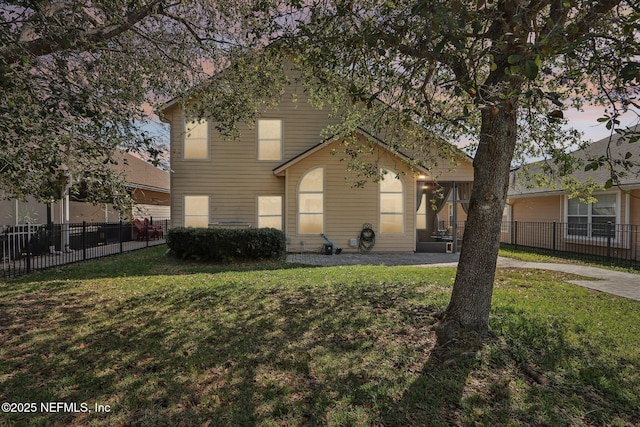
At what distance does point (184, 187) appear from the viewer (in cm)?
1397

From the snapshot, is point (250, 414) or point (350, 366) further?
point (350, 366)

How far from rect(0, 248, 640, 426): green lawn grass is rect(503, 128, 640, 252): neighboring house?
7751mm

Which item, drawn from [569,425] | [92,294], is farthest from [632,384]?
[92,294]

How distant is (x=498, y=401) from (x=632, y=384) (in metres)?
1.57

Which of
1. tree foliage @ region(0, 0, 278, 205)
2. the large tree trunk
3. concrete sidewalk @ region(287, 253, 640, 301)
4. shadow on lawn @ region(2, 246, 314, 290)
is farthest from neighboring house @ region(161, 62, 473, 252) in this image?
the large tree trunk

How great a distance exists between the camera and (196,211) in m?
14.1

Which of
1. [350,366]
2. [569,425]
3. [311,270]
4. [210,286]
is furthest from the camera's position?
[311,270]

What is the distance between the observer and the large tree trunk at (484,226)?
4.23 meters

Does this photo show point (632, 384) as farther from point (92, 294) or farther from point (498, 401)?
point (92, 294)

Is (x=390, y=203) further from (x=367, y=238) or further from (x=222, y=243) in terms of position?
(x=222, y=243)

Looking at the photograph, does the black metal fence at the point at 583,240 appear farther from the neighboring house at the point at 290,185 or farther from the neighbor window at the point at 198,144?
the neighbor window at the point at 198,144

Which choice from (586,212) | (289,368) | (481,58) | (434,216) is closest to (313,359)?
(289,368)

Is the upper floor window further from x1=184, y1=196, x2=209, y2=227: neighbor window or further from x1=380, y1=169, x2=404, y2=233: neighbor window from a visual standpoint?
x1=380, y1=169, x2=404, y2=233: neighbor window

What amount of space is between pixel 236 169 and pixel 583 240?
1467 centimetres
